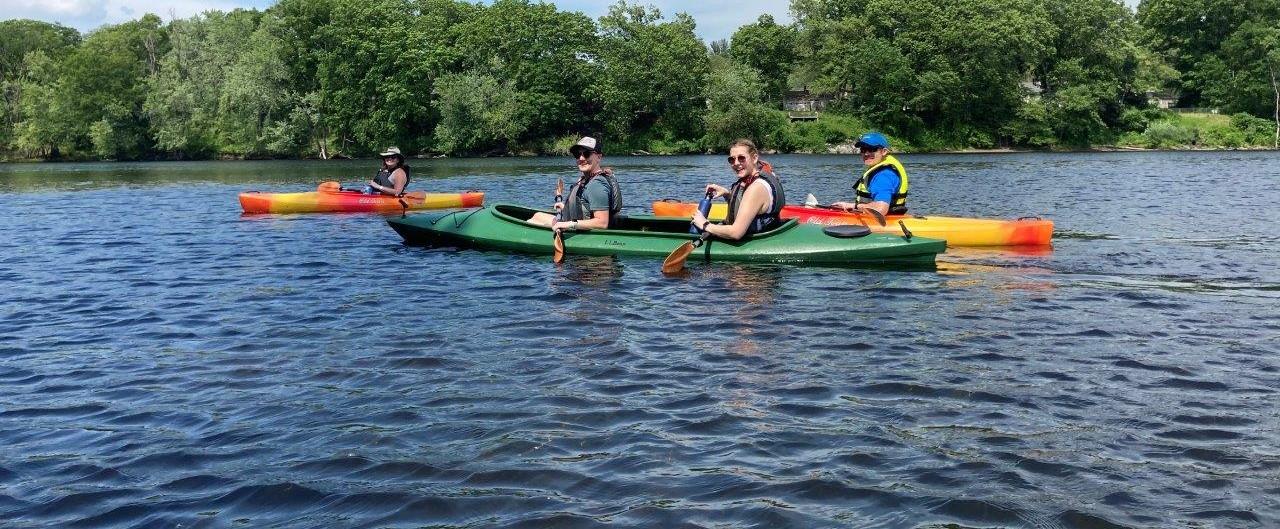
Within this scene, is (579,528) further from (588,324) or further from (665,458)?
(588,324)

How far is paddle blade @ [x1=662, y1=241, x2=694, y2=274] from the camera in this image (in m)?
11.3

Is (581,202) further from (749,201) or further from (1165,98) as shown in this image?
(1165,98)

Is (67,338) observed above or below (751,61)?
below

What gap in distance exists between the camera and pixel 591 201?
498 inches

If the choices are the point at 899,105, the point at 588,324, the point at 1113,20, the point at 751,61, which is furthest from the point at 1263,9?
the point at 588,324

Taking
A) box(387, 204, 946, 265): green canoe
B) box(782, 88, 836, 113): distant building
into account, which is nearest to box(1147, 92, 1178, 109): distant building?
box(782, 88, 836, 113): distant building

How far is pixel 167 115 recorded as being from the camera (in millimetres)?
67812

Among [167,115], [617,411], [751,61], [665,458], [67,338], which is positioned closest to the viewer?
[665,458]

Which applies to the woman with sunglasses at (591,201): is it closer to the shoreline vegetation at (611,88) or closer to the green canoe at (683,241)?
the green canoe at (683,241)

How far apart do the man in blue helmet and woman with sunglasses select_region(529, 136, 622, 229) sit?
3025 millimetres

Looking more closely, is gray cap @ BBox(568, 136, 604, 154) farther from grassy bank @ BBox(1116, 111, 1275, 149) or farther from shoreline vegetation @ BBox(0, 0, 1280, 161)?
grassy bank @ BBox(1116, 111, 1275, 149)

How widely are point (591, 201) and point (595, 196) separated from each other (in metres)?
0.10

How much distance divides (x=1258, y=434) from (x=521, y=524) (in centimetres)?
396

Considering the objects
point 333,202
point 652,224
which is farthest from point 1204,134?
point 652,224
